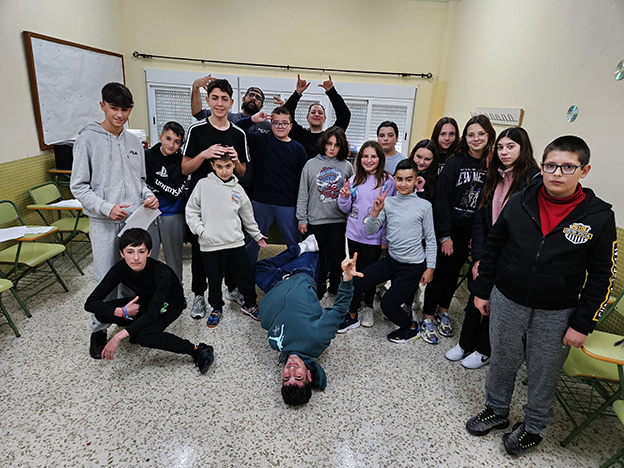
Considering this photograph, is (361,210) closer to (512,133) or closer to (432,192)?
(432,192)

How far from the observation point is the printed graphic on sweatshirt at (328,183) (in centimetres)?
263

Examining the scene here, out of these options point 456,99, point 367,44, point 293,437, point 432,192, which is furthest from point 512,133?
point 367,44

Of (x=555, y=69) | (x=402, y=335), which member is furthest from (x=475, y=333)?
(x=555, y=69)

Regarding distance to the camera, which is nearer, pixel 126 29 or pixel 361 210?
pixel 361 210

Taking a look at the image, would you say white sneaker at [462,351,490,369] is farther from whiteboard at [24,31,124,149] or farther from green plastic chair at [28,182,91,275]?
whiteboard at [24,31,124,149]

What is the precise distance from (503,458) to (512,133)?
1.62 m

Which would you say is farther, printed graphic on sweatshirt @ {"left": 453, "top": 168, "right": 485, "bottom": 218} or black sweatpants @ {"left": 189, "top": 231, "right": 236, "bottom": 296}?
black sweatpants @ {"left": 189, "top": 231, "right": 236, "bottom": 296}

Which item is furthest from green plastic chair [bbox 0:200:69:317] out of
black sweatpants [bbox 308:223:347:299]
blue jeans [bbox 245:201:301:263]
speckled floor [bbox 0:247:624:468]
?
black sweatpants [bbox 308:223:347:299]

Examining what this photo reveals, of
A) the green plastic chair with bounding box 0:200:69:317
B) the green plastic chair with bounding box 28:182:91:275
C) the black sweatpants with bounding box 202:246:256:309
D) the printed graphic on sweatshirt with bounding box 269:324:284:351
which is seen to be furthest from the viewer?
the green plastic chair with bounding box 28:182:91:275

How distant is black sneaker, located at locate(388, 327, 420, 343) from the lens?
247 cm

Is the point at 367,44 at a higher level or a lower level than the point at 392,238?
higher

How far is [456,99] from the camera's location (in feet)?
16.5

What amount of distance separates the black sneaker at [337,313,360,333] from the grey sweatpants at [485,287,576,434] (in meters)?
1.05

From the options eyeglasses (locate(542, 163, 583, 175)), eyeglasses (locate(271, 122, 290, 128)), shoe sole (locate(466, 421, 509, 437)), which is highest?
eyeglasses (locate(271, 122, 290, 128))
